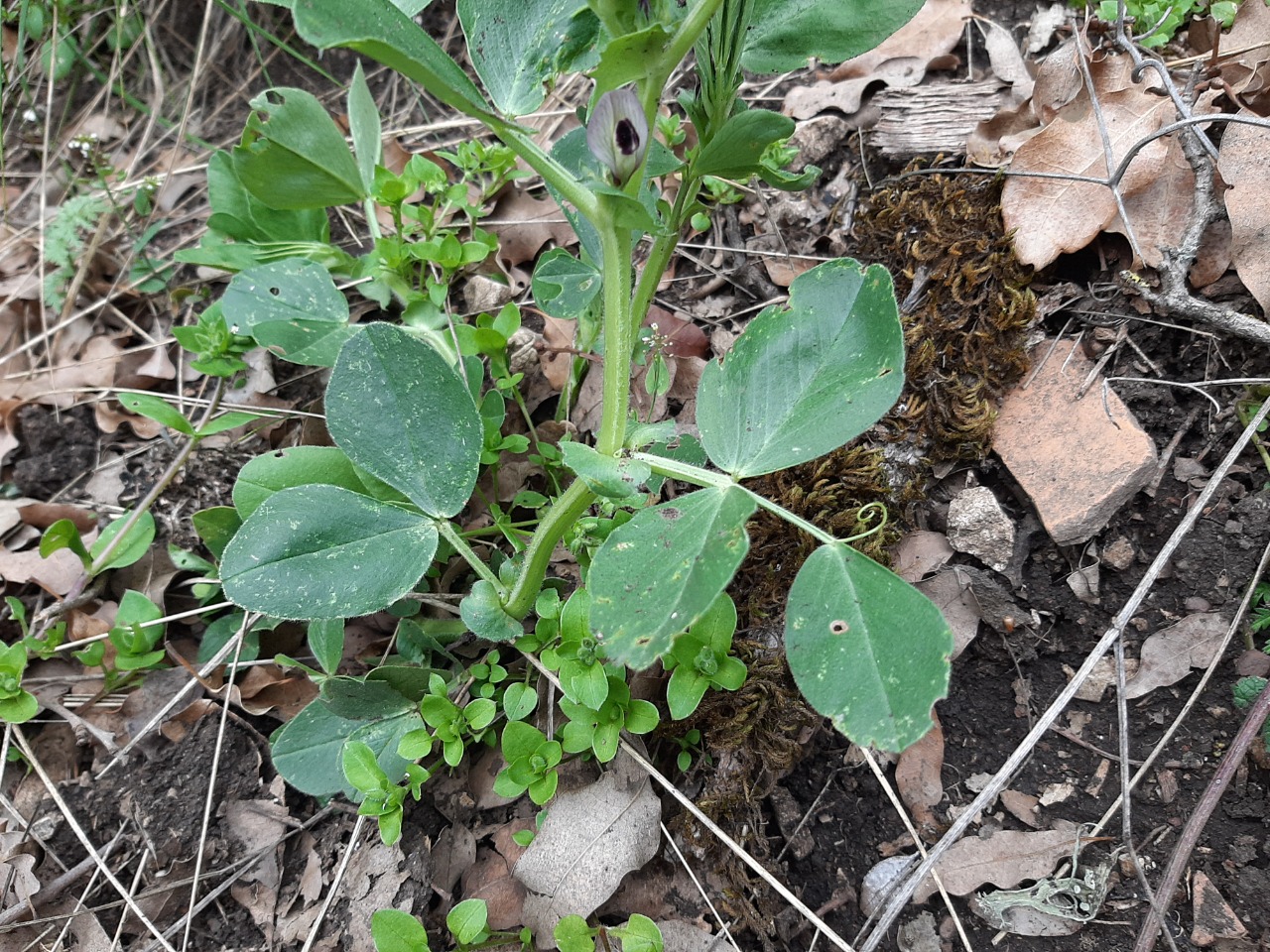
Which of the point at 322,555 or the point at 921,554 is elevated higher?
the point at 322,555

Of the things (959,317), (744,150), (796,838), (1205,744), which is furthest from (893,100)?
(796,838)

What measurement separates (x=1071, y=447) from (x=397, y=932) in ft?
5.14

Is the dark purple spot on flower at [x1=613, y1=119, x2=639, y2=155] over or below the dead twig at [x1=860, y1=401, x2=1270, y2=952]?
over

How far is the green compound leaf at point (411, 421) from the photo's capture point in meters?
1.36

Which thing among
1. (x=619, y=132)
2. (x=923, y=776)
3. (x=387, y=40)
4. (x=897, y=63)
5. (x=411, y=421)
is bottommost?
(x=923, y=776)

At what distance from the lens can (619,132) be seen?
3.47 feet

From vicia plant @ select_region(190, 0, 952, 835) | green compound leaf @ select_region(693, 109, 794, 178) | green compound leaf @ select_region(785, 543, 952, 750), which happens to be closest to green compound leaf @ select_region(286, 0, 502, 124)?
vicia plant @ select_region(190, 0, 952, 835)

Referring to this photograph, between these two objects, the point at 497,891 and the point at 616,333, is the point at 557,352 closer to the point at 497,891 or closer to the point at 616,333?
the point at 616,333

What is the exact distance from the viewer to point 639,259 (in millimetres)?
2008

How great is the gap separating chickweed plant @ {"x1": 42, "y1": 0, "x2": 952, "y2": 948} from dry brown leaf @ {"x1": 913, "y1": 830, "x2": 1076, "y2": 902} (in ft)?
1.87

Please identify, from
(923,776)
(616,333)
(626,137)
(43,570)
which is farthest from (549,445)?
(43,570)

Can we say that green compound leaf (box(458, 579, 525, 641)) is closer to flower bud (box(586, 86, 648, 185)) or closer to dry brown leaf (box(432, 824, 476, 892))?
dry brown leaf (box(432, 824, 476, 892))

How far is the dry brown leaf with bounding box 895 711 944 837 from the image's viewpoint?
1.50m

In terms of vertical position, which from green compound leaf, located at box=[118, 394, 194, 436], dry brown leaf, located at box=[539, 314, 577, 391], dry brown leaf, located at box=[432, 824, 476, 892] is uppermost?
green compound leaf, located at box=[118, 394, 194, 436]
